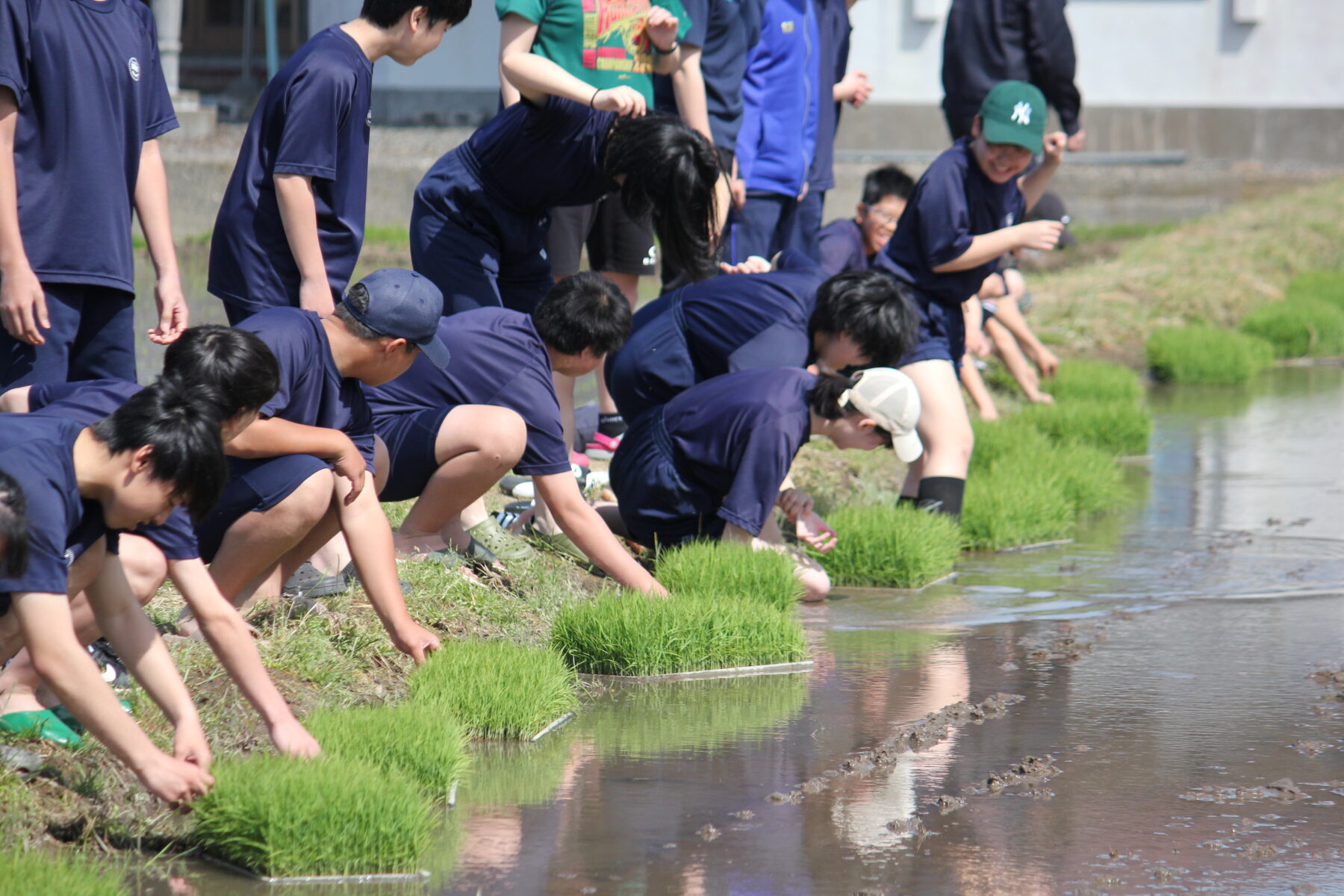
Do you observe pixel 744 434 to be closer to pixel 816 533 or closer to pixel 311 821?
pixel 816 533

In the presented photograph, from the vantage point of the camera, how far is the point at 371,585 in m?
3.77

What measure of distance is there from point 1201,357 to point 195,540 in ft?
27.8

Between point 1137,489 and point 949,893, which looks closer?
point 949,893

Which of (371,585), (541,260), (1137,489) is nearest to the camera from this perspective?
(371,585)

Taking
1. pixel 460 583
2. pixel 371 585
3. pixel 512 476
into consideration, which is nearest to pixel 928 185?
pixel 512 476

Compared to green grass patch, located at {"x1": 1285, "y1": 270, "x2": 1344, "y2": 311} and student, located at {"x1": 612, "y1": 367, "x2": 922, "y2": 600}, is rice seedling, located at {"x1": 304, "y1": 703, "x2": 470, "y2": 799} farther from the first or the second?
green grass patch, located at {"x1": 1285, "y1": 270, "x2": 1344, "y2": 311}

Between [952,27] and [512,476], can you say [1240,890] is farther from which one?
[952,27]

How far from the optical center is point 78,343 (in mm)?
3863

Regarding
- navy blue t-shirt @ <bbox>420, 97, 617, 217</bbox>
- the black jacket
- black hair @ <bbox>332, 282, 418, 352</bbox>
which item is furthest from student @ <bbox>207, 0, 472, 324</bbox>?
the black jacket

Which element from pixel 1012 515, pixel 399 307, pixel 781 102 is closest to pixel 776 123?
pixel 781 102

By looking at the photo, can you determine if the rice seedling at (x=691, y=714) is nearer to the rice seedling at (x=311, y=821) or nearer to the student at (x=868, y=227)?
the rice seedling at (x=311, y=821)

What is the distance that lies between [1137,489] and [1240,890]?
4.58 meters

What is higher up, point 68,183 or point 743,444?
point 68,183

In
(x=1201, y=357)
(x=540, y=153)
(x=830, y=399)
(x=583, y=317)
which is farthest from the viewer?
(x=1201, y=357)
